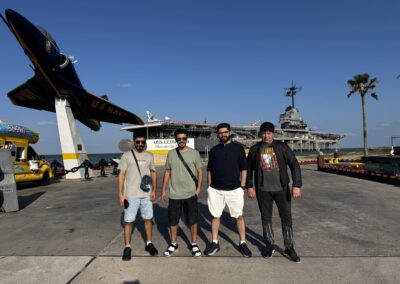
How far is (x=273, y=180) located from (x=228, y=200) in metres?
0.75

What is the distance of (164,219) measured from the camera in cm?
710

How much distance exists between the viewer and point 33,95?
21.2m

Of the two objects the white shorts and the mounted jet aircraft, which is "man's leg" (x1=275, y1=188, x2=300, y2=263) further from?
the mounted jet aircraft

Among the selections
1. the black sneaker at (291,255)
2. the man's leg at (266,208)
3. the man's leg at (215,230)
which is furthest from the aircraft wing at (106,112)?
the black sneaker at (291,255)

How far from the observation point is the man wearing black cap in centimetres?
452

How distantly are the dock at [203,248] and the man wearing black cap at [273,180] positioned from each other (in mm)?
400

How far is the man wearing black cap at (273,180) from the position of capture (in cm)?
452

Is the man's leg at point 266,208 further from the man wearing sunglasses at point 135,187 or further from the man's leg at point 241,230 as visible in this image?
the man wearing sunglasses at point 135,187

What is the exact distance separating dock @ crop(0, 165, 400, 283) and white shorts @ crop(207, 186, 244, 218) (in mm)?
604

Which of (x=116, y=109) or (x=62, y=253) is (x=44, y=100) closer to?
(x=116, y=109)

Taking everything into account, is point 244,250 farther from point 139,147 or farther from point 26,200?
point 26,200

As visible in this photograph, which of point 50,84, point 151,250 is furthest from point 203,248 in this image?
point 50,84

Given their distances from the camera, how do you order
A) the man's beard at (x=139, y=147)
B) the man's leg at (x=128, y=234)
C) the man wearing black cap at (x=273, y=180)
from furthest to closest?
the man's beard at (x=139, y=147)
the man's leg at (x=128, y=234)
the man wearing black cap at (x=273, y=180)

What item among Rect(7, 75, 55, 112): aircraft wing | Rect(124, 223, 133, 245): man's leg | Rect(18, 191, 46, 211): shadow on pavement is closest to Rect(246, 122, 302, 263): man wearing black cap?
Rect(124, 223, 133, 245): man's leg
